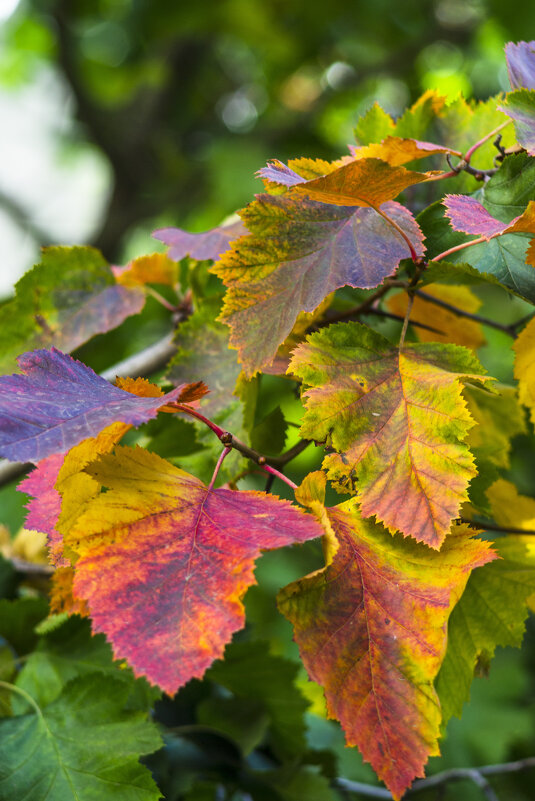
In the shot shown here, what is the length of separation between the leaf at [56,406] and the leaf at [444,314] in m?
0.21

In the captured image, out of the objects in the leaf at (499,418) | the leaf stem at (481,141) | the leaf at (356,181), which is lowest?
the leaf at (499,418)

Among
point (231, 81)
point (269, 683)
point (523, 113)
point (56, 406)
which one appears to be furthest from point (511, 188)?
point (231, 81)

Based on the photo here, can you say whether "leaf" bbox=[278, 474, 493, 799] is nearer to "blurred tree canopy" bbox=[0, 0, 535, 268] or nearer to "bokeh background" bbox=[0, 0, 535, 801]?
"bokeh background" bbox=[0, 0, 535, 801]

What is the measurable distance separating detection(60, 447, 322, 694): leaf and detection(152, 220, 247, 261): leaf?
0.62ft

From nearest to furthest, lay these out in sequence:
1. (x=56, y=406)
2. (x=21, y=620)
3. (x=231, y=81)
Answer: (x=56, y=406) → (x=21, y=620) → (x=231, y=81)

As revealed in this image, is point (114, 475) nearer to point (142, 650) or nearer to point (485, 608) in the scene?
point (142, 650)

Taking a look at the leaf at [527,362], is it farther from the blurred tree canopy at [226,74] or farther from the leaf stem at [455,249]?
the blurred tree canopy at [226,74]

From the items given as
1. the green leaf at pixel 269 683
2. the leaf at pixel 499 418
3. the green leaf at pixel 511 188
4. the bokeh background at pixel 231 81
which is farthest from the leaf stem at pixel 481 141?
the bokeh background at pixel 231 81

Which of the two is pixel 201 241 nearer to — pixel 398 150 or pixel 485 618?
pixel 398 150

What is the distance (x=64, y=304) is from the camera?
1.77 ft

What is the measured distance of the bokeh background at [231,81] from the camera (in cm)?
192

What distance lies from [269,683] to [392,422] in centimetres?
32

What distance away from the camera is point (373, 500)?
0.32 m

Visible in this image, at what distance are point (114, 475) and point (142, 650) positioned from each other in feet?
0.29
